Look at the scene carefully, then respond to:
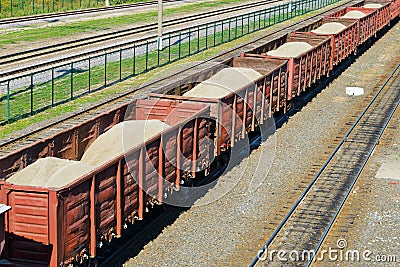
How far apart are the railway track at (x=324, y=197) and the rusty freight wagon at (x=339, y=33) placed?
585cm

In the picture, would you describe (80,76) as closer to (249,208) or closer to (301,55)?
(301,55)

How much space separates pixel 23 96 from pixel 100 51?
1117cm

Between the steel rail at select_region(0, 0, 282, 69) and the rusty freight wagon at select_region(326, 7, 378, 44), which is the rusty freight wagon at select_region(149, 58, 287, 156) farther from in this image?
the rusty freight wagon at select_region(326, 7, 378, 44)

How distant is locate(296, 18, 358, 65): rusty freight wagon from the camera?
115 feet

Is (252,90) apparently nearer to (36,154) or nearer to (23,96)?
(36,154)

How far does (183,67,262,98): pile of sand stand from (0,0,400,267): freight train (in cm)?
4

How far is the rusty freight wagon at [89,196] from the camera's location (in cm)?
1201

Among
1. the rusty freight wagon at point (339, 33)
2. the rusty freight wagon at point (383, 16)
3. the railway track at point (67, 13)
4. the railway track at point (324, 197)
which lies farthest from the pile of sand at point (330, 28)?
the railway track at point (67, 13)

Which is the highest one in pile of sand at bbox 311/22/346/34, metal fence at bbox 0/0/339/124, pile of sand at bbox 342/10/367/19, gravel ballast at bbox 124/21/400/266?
pile of sand at bbox 342/10/367/19

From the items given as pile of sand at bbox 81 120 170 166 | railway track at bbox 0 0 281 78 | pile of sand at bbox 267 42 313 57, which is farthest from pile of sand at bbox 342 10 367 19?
pile of sand at bbox 81 120 170 166

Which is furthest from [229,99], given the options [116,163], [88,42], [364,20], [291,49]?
[88,42]

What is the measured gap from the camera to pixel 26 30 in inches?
1999

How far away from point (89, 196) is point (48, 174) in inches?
45.4

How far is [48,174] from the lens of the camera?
13.7 metres
